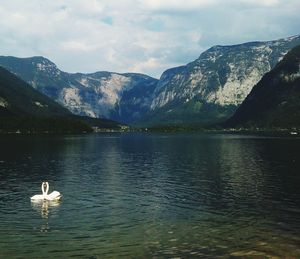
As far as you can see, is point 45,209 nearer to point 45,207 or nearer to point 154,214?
point 45,207

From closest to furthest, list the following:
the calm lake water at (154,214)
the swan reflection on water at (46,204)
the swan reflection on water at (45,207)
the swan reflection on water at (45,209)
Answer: the calm lake water at (154,214), the swan reflection on water at (45,209), the swan reflection on water at (45,207), the swan reflection on water at (46,204)

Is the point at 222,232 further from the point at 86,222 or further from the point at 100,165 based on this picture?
the point at 100,165

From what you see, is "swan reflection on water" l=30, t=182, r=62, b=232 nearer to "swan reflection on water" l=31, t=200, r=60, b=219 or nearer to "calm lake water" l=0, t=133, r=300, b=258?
"swan reflection on water" l=31, t=200, r=60, b=219

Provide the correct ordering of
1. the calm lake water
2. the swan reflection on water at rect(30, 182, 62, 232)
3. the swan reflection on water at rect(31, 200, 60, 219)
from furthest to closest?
1. the swan reflection on water at rect(30, 182, 62, 232)
2. the swan reflection on water at rect(31, 200, 60, 219)
3. the calm lake water

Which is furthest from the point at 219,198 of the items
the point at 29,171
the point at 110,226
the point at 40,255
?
the point at 29,171

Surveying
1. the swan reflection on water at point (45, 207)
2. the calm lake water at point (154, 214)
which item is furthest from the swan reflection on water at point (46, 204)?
the calm lake water at point (154, 214)

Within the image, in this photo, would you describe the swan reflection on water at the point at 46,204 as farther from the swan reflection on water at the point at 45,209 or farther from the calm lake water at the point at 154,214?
the calm lake water at the point at 154,214

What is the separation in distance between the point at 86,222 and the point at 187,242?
16.0 metres

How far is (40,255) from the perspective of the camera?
43.8m

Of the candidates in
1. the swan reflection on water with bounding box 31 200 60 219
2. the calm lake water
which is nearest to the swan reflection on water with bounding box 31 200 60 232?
the swan reflection on water with bounding box 31 200 60 219

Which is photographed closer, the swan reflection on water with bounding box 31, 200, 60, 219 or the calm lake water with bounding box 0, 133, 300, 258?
the calm lake water with bounding box 0, 133, 300, 258

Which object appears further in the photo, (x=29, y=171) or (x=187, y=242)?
(x=29, y=171)

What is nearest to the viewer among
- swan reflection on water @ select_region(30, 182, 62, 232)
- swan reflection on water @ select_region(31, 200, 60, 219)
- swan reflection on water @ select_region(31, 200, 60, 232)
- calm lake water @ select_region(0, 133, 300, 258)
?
calm lake water @ select_region(0, 133, 300, 258)

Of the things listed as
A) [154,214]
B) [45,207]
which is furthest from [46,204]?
[154,214]
